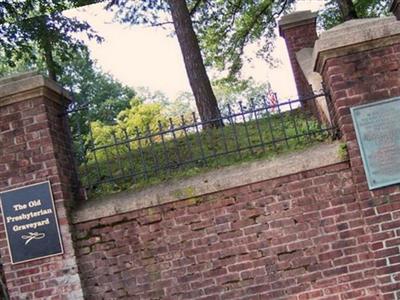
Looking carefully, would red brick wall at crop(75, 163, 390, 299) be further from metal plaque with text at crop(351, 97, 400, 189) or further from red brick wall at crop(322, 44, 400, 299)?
metal plaque with text at crop(351, 97, 400, 189)

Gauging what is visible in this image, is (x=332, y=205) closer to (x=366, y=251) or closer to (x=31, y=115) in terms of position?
(x=366, y=251)

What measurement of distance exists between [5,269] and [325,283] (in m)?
3.05

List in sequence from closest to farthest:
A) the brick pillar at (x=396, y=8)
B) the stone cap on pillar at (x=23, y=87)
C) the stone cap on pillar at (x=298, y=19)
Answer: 1. the stone cap on pillar at (x=23, y=87)
2. the brick pillar at (x=396, y=8)
3. the stone cap on pillar at (x=298, y=19)

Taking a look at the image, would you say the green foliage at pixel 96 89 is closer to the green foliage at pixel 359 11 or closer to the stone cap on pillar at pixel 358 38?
the green foliage at pixel 359 11

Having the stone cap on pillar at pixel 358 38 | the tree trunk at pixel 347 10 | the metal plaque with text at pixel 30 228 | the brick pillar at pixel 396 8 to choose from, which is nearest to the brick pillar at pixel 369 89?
the stone cap on pillar at pixel 358 38

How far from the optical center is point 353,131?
496cm

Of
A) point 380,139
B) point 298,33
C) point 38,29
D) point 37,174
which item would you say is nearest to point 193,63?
point 298,33

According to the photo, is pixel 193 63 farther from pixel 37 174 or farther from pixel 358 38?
pixel 37 174

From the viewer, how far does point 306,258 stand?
4.97 metres

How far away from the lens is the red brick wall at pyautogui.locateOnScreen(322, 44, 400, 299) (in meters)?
4.83

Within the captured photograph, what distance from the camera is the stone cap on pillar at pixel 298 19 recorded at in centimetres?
873

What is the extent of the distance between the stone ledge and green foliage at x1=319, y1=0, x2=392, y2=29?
1040 centimetres

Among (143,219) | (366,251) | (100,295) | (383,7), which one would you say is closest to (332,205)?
(366,251)

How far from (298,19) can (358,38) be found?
3909 millimetres
